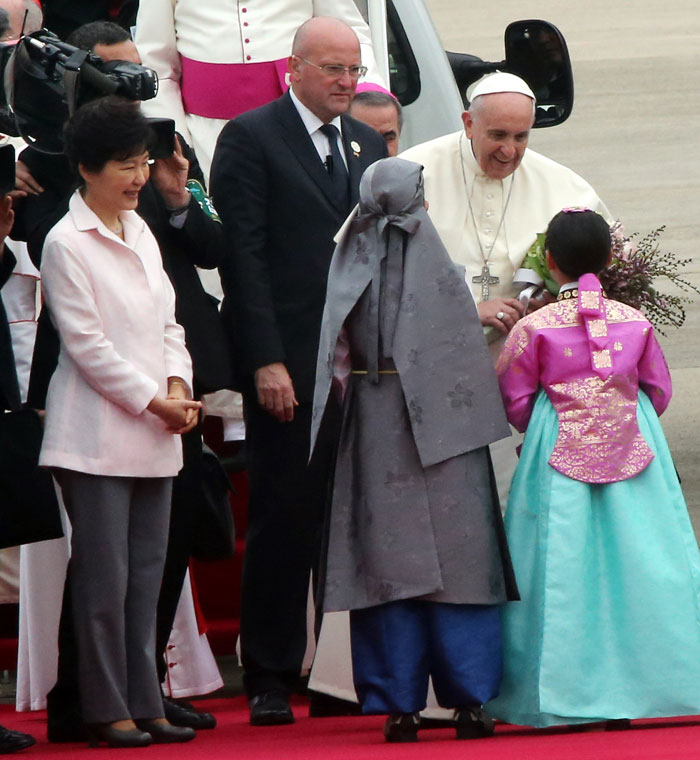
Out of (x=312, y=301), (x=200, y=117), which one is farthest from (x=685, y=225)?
(x=312, y=301)

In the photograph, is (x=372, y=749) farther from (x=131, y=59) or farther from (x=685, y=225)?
(x=685, y=225)

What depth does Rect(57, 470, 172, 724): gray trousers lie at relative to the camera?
201 inches

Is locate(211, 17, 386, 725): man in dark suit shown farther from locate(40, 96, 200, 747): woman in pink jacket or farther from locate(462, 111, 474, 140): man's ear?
locate(40, 96, 200, 747): woman in pink jacket

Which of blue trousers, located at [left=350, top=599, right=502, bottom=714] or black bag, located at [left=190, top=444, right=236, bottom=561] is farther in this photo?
black bag, located at [left=190, top=444, right=236, bottom=561]

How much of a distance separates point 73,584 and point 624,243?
179cm

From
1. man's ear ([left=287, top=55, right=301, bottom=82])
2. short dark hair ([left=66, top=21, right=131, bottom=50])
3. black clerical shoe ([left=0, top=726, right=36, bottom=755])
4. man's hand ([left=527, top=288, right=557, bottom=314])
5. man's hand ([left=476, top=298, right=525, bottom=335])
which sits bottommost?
black clerical shoe ([left=0, top=726, right=36, bottom=755])

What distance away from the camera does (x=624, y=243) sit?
19.1 feet

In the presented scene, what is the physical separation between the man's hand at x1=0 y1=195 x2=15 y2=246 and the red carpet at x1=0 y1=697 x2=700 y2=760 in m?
1.26

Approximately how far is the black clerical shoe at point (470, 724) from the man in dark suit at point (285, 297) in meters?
0.67

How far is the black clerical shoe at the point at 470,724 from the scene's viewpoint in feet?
17.2

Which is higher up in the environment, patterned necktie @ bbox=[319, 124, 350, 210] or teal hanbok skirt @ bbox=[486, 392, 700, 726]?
patterned necktie @ bbox=[319, 124, 350, 210]

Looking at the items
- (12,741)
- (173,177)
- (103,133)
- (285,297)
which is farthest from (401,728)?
(103,133)

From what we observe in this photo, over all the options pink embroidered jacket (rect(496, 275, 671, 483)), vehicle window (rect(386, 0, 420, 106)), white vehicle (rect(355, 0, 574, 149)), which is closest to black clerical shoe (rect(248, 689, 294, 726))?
pink embroidered jacket (rect(496, 275, 671, 483))

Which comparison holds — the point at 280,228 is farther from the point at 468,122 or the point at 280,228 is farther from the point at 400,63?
the point at 400,63
